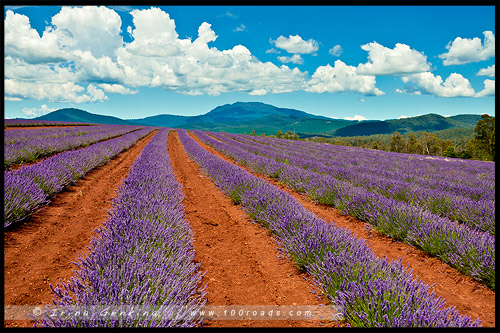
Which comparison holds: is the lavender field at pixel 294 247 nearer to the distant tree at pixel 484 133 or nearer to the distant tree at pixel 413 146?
the distant tree at pixel 484 133

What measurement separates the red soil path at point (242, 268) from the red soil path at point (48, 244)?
1341mm

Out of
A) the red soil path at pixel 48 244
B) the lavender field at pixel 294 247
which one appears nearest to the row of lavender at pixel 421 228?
the lavender field at pixel 294 247

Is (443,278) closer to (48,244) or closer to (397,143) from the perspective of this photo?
(48,244)

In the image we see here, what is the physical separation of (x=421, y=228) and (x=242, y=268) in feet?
7.95

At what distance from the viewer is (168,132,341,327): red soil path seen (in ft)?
7.07

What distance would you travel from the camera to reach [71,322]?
1300 millimetres

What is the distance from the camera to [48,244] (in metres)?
3.05

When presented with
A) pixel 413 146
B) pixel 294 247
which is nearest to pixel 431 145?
pixel 413 146

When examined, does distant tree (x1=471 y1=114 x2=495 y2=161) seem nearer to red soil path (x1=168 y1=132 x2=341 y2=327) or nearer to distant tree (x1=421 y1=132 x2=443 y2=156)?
distant tree (x1=421 y1=132 x2=443 y2=156)

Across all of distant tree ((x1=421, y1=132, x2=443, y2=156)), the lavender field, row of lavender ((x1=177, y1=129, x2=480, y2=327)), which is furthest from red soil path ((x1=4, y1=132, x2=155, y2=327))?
distant tree ((x1=421, y1=132, x2=443, y2=156))
